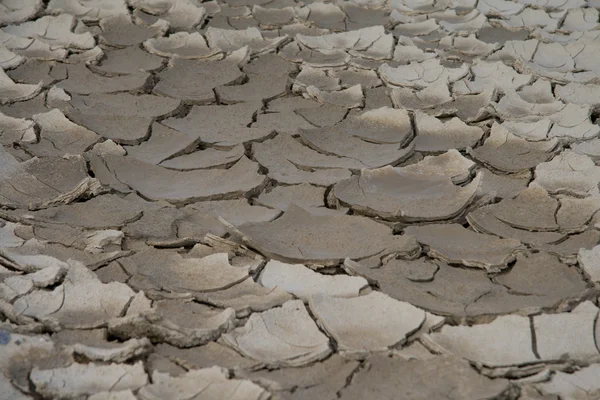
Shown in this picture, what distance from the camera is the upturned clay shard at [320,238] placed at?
164cm

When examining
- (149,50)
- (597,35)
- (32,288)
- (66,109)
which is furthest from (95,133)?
(597,35)

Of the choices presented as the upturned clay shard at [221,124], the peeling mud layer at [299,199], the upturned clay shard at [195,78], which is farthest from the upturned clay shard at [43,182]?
the upturned clay shard at [195,78]

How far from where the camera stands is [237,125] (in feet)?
7.25

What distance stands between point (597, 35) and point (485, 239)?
4.21 ft

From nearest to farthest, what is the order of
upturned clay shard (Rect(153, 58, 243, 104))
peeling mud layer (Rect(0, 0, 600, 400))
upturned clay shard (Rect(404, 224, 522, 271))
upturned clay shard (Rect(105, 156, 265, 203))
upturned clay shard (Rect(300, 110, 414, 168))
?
peeling mud layer (Rect(0, 0, 600, 400))
upturned clay shard (Rect(404, 224, 522, 271))
upturned clay shard (Rect(105, 156, 265, 203))
upturned clay shard (Rect(300, 110, 414, 168))
upturned clay shard (Rect(153, 58, 243, 104))

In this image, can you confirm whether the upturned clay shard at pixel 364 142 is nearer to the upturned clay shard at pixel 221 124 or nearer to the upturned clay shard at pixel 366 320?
the upturned clay shard at pixel 221 124

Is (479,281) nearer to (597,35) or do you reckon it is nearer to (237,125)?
(237,125)

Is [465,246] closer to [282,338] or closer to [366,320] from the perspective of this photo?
[366,320]

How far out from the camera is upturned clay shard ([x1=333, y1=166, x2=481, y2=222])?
1796 millimetres

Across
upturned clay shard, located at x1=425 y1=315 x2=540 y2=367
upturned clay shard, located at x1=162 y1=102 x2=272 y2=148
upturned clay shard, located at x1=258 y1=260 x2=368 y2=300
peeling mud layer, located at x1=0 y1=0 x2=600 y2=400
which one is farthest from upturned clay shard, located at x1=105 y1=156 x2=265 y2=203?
upturned clay shard, located at x1=425 y1=315 x2=540 y2=367

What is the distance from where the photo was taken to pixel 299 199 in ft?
6.20

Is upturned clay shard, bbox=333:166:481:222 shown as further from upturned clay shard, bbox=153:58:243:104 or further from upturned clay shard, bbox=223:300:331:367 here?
upturned clay shard, bbox=153:58:243:104

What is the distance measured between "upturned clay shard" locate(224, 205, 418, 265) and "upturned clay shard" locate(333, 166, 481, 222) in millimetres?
65

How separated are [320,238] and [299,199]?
0.65ft
